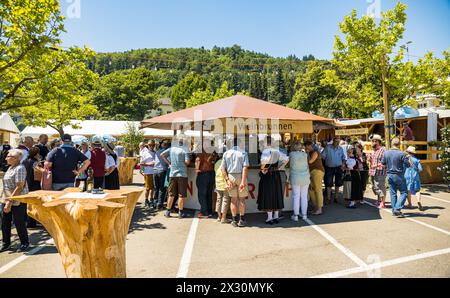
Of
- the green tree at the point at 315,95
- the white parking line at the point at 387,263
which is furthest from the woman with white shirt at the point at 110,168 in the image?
the green tree at the point at 315,95

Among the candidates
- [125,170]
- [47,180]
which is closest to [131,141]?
[125,170]

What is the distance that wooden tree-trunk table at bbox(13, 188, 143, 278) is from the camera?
275cm

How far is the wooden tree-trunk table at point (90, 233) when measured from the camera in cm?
275

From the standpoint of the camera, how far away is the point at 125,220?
10.9ft

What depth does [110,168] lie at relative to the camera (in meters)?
7.45

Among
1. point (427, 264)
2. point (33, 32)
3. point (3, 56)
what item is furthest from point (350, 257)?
point (3, 56)

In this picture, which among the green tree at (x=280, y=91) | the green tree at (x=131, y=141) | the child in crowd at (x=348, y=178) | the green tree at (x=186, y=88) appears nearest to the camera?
the child in crowd at (x=348, y=178)

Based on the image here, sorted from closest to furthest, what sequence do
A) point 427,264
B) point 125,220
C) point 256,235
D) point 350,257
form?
point 125,220
point 427,264
point 350,257
point 256,235

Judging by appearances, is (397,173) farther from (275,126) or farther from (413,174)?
(275,126)

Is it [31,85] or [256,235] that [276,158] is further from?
[31,85]

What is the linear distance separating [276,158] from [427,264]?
3.30 metres

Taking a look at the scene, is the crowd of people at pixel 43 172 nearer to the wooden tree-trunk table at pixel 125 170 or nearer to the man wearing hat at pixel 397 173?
the wooden tree-trunk table at pixel 125 170

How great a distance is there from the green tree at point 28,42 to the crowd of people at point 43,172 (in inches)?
61.2

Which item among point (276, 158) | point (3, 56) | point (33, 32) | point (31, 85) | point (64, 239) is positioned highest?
point (33, 32)
